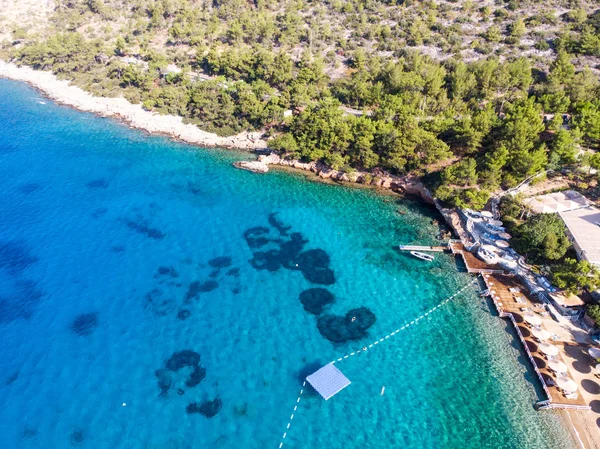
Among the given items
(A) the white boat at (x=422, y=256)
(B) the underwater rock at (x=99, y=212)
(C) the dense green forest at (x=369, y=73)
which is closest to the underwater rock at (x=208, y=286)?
(B) the underwater rock at (x=99, y=212)

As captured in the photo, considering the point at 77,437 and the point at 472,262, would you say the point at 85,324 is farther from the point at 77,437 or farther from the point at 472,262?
the point at 472,262

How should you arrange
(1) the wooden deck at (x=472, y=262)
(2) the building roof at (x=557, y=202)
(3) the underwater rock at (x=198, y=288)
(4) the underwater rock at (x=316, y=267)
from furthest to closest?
(2) the building roof at (x=557, y=202)
(4) the underwater rock at (x=316, y=267)
(1) the wooden deck at (x=472, y=262)
(3) the underwater rock at (x=198, y=288)

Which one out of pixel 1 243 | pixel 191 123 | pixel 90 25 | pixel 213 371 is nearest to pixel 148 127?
pixel 191 123

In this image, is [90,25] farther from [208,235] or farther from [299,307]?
[299,307]

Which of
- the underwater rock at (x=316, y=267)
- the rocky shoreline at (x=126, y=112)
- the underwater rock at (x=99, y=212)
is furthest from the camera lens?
the rocky shoreline at (x=126, y=112)

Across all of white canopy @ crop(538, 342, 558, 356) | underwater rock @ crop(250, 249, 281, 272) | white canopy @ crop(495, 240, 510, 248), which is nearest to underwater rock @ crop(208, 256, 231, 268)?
underwater rock @ crop(250, 249, 281, 272)

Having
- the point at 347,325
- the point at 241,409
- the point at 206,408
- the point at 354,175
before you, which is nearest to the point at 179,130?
the point at 354,175

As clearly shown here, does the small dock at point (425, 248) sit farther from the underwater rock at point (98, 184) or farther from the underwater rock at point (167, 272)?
the underwater rock at point (98, 184)
